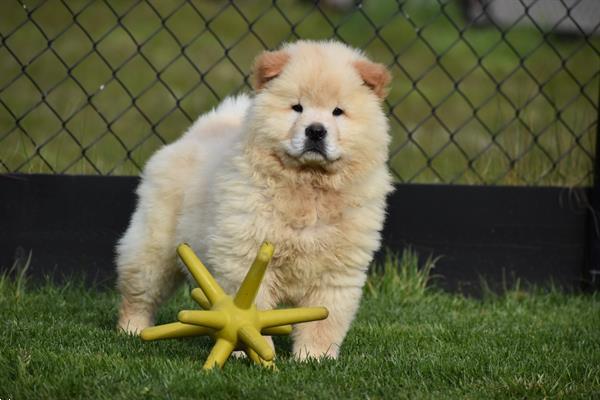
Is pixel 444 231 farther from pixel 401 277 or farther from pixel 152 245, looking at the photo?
pixel 152 245

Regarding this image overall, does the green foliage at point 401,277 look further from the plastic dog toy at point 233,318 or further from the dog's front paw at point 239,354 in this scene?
the plastic dog toy at point 233,318

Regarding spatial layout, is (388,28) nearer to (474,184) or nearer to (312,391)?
(474,184)

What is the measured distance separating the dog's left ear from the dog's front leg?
653mm

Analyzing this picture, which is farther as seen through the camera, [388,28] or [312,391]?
[388,28]

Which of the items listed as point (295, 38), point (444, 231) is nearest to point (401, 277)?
point (444, 231)

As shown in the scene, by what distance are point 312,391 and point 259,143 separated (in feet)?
2.81

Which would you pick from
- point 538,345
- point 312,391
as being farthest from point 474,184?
point 312,391

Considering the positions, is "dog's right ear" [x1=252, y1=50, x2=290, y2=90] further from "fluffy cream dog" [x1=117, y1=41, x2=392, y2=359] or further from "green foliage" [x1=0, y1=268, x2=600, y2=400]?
"green foliage" [x1=0, y1=268, x2=600, y2=400]

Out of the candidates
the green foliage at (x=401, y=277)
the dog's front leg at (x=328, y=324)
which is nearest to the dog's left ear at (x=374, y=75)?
the dog's front leg at (x=328, y=324)

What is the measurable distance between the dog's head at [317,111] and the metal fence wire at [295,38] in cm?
119

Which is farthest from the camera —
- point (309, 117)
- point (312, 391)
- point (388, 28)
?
point (388, 28)

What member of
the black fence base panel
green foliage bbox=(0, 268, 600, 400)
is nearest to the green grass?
green foliage bbox=(0, 268, 600, 400)

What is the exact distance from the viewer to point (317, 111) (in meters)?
3.19

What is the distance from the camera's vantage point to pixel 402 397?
2768 mm
